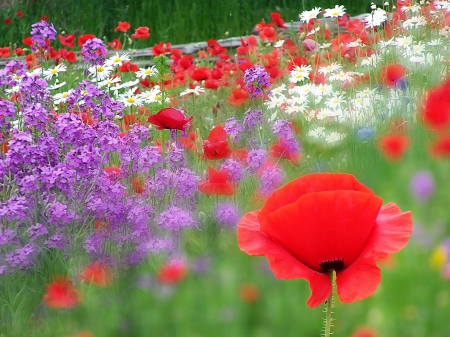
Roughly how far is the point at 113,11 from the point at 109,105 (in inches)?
238

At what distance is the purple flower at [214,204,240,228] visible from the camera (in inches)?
78.5

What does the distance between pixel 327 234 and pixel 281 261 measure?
0.07 meters

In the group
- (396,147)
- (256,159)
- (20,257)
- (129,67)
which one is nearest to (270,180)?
(256,159)

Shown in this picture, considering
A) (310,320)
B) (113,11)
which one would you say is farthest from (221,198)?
(113,11)

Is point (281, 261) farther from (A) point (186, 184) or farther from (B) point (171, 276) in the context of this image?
(A) point (186, 184)

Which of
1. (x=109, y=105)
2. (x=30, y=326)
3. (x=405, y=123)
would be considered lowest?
(x=30, y=326)

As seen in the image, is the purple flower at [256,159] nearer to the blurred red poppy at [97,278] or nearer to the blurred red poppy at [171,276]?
the blurred red poppy at [97,278]

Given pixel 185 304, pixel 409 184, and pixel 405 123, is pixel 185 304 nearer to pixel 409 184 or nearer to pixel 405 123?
pixel 409 184

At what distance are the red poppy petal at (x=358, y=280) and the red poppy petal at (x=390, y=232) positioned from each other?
2 centimetres

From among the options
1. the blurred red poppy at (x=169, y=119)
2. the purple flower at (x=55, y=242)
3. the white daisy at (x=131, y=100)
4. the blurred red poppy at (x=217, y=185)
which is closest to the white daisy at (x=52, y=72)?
the white daisy at (x=131, y=100)

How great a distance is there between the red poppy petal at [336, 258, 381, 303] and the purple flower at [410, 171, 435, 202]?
0.44m

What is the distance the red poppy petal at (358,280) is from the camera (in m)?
0.86

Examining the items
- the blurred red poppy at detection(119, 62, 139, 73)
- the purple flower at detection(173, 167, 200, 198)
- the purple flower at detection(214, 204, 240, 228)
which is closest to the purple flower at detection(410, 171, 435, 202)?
the purple flower at detection(214, 204, 240, 228)

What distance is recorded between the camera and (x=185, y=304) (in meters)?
1.06
